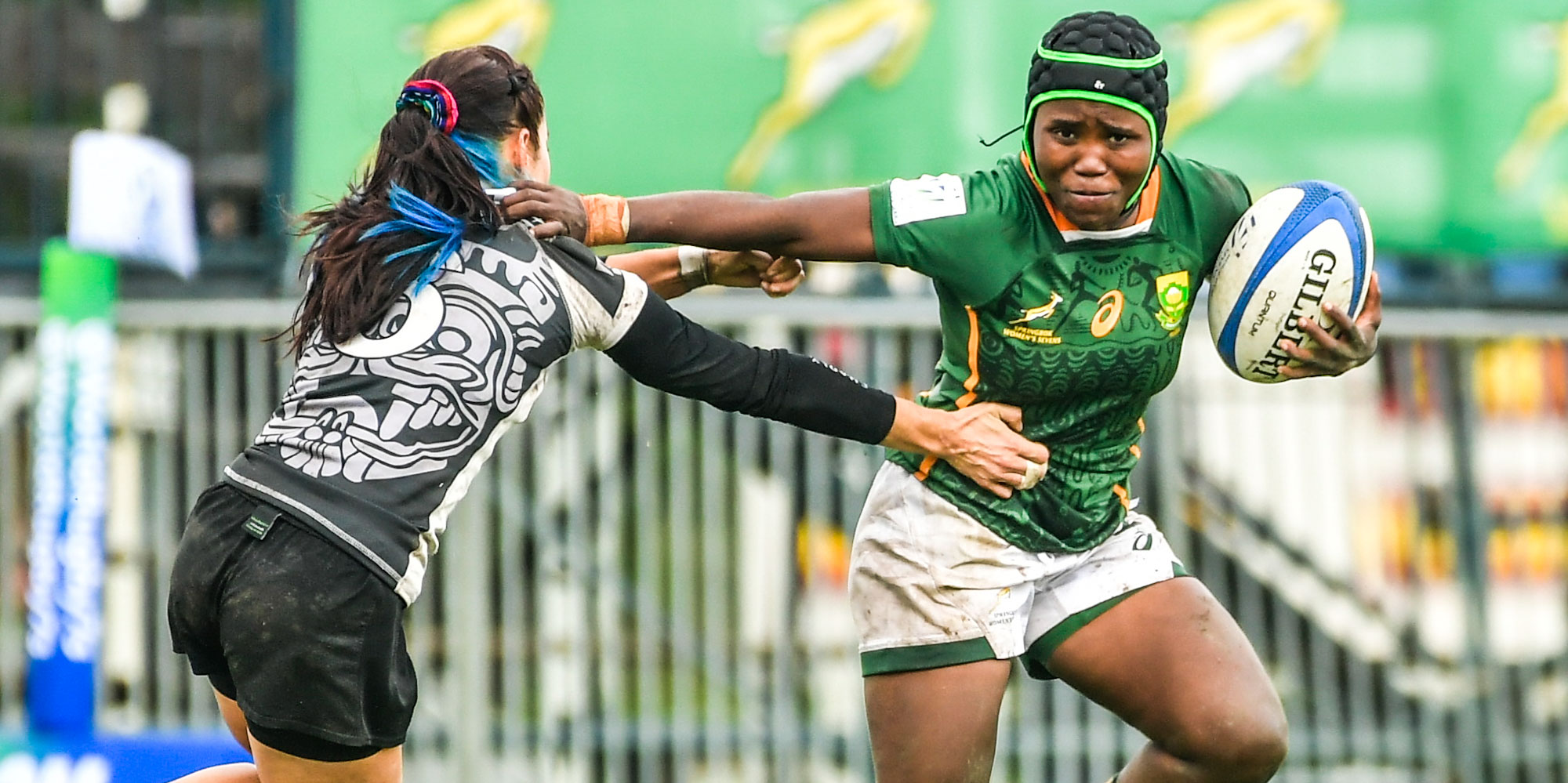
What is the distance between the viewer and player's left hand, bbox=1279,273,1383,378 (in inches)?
179

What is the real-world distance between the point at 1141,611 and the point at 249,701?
2032 millimetres

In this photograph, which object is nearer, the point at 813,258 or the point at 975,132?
the point at 813,258

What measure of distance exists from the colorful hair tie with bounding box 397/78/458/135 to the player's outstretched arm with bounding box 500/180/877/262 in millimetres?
362

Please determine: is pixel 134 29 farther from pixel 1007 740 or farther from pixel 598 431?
pixel 1007 740

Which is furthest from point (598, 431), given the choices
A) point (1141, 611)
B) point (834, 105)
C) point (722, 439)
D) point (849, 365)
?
point (1141, 611)

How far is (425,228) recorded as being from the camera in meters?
4.05

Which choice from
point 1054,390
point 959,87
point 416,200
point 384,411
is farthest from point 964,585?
point 959,87

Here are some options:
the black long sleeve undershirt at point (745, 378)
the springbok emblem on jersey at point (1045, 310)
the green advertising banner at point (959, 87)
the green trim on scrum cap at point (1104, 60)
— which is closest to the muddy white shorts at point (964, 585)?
the black long sleeve undershirt at point (745, 378)

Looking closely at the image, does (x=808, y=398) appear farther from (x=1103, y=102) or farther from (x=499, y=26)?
(x=499, y=26)

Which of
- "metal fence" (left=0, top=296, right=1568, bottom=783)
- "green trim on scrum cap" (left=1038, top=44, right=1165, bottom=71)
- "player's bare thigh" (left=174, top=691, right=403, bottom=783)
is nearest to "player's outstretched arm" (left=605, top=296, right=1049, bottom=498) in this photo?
"green trim on scrum cap" (left=1038, top=44, right=1165, bottom=71)

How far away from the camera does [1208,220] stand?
4637 millimetres

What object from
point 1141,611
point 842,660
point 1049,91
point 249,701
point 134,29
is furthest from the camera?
point 134,29

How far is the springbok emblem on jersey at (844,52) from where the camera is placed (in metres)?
7.52

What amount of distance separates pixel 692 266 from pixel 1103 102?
44.6 inches
